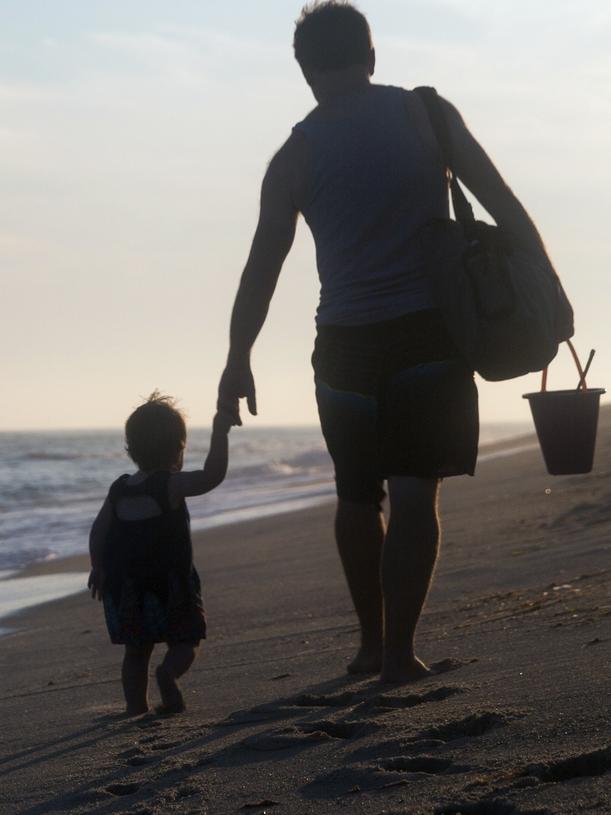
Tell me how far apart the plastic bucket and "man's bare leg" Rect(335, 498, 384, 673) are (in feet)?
1.70

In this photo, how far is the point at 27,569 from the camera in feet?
30.1

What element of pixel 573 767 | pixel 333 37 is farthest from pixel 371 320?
pixel 573 767

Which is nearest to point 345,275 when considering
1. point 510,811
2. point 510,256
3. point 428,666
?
point 510,256

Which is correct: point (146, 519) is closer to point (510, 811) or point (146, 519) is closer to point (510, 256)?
point (510, 256)

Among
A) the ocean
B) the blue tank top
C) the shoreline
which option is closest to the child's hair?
the blue tank top

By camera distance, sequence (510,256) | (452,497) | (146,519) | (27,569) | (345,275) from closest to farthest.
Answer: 1. (510,256)
2. (345,275)
3. (146,519)
4. (27,569)
5. (452,497)

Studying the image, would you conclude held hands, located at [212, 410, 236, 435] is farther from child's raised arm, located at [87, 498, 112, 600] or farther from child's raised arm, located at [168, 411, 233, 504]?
child's raised arm, located at [87, 498, 112, 600]

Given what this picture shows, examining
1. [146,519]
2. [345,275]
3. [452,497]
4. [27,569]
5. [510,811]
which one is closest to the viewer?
[510,811]

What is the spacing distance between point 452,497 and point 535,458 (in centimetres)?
456

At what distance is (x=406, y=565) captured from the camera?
3338mm

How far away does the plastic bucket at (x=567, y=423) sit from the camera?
11.5 ft

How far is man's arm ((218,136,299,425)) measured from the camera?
346 cm

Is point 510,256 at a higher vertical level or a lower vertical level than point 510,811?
higher

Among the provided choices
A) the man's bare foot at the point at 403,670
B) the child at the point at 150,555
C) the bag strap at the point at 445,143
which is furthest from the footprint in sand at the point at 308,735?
the bag strap at the point at 445,143
